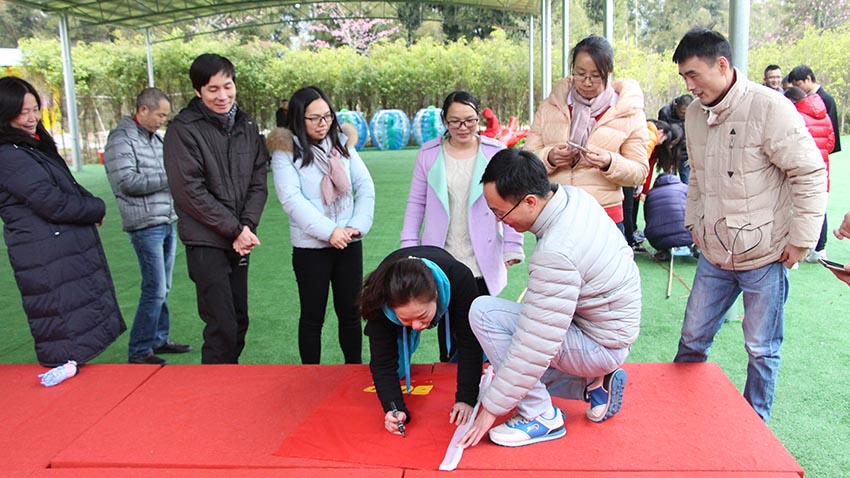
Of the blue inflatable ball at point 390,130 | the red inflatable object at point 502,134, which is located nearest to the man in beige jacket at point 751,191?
the red inflatable object at point 502,134

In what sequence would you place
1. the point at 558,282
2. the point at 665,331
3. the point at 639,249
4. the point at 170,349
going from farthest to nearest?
the point at 639,249 < the point at 665,331 < the point at 170,349 < the point at 558,282

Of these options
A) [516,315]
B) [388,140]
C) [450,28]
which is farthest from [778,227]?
[450,28]

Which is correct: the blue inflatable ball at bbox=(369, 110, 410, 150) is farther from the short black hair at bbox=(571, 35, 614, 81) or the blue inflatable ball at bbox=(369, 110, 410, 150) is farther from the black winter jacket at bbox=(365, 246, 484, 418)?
the black winter jacket at bbox=(365, 246, 484, 418)

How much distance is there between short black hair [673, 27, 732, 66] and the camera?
2078 mm

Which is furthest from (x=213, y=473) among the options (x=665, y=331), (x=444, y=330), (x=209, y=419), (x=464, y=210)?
(x=665, y=331)

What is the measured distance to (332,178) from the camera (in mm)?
2734

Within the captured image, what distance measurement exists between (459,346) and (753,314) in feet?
3.32

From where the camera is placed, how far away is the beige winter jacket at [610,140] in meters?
2.67

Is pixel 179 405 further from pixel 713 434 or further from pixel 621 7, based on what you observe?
pixel 621 7

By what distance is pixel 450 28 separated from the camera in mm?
27750

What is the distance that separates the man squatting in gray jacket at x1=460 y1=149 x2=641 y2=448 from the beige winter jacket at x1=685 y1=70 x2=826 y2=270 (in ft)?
1.63

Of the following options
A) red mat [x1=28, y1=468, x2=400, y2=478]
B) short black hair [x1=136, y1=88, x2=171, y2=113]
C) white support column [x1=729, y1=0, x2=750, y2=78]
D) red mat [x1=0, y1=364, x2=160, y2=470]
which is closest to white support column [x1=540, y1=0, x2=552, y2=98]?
white support column [x1=729, y1=0, x2=750, y2=78]

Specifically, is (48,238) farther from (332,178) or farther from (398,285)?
(398,285)

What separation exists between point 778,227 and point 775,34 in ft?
60.9
